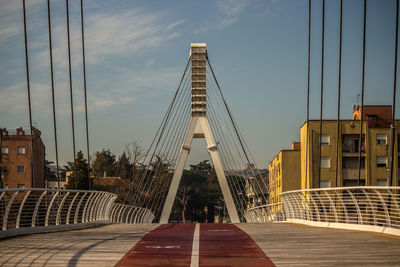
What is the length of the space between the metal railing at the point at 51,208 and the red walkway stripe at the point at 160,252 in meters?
2.65

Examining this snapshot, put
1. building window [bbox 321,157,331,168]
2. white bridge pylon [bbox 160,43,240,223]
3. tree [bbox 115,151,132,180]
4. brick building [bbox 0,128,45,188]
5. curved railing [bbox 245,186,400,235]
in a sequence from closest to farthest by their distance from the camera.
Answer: curved railing [bbox 245,186,400,235], white bridge pylon [bbox 160,43,240,223], building window [bbox 321,157,331,168], tree [bbox 115,151,132,180], brick building [bbox 0,128,45,188]

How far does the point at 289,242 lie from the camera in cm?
1145

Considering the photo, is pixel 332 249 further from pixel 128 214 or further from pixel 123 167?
pixel 123 167

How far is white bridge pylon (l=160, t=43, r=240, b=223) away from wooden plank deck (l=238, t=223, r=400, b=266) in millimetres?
27518

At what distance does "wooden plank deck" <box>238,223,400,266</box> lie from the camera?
8414 mm

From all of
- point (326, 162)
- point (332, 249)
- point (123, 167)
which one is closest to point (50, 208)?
point (332, 249)

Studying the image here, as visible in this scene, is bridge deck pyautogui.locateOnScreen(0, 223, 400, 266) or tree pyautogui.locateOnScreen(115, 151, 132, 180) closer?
bridge deck pyautogui.locateOnScreen(0, 223, 400, 266)

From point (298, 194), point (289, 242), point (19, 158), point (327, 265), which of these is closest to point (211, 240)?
point (289, 242)

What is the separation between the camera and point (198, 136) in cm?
4150

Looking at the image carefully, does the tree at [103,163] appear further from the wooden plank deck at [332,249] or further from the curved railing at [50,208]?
the wooden plank deck at [332,249]

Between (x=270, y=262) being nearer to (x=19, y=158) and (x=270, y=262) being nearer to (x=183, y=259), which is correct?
(x=183, y=259)

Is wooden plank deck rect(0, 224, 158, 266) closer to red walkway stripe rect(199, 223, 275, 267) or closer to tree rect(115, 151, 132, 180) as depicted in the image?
red walkway stripe rect(199, 223, 275, 267)

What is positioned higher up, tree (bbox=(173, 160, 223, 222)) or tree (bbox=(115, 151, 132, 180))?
tree (bbox=(115, 151, 132, 180))

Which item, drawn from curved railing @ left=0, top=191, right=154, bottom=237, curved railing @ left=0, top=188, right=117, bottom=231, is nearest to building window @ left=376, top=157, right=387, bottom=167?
curved railing @ left=0, top=191, right=154, bottom=237
